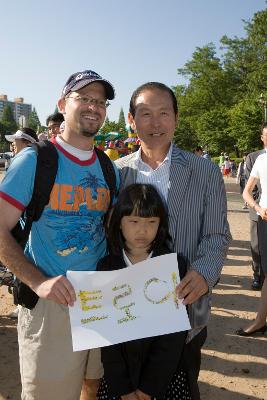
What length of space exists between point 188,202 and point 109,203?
1.61 ft

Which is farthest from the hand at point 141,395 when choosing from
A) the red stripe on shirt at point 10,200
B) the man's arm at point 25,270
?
the red stripe on shirt at point 10,200

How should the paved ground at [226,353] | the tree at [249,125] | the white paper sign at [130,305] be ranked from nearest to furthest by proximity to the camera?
the white paper sign at [130,305], the paved ground at [226,353], the tree at [249,125]

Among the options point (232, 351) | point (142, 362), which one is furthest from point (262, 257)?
point (142, 362)

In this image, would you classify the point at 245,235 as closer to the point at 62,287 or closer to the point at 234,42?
the point at 62,287

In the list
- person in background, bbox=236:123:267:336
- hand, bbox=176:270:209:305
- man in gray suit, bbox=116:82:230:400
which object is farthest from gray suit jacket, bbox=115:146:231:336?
person in background, bbox=236:123:267:336

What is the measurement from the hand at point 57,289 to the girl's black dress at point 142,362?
1.03 feet

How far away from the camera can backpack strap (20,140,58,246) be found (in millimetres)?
2072

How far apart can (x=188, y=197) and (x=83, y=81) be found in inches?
36.9

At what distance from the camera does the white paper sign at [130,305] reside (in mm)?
2033

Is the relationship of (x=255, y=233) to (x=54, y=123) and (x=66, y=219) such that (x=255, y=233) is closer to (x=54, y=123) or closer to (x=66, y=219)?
(x=54, y=123)

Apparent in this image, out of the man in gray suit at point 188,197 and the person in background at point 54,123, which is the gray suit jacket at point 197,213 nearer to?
the man in gray suit at point 188,197

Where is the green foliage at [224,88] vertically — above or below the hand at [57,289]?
above

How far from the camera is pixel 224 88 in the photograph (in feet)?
173

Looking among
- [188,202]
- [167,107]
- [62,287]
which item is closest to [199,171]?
[188,202]
